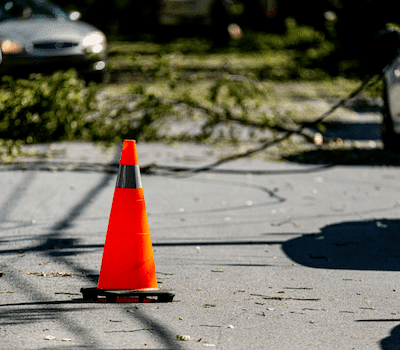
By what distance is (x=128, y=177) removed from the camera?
169 inches

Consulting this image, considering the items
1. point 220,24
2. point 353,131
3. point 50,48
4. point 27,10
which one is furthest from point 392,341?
point 220,24

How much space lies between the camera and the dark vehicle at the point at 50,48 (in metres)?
11.6

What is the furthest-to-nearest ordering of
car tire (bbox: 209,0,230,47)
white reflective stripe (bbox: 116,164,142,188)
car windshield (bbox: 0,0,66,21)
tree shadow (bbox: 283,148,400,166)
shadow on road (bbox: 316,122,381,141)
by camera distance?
car tire (bbox: 209,0,230,47) → car windshield (bbox: 0,0,66,21) → shadow on road (bbox: 316,122,381,141) → tree shadow (bbox: 283,148,400,166) → white reflective stripe (bbox: 116,164,142,188)

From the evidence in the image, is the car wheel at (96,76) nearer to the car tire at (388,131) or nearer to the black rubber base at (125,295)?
the car tire at (388,131)

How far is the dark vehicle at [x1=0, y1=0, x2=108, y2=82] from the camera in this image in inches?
456

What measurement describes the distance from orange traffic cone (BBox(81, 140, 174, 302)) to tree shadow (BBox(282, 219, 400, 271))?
1.31 metres

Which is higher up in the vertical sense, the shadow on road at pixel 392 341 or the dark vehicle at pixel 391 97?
the dark vehicle at pixel 391 97

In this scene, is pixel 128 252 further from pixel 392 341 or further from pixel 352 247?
pixel 352 247

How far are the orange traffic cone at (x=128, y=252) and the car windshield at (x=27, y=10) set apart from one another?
9411mm

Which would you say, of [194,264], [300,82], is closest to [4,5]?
[300,82]

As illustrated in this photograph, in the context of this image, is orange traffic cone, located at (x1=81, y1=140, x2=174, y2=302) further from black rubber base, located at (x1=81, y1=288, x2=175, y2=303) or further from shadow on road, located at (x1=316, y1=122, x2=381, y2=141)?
shadow on road, located at (x1=316, y1=122, x2=381, y2=141)

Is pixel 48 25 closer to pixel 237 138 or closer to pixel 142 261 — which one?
pixel 237 138

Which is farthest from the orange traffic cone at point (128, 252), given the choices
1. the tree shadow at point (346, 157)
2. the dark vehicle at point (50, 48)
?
the dark vehicle at point (50, 48)

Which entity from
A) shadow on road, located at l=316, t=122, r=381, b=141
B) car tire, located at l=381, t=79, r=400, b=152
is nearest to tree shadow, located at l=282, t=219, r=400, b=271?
car tire, located at l=381, t=79, r=400, b=152
